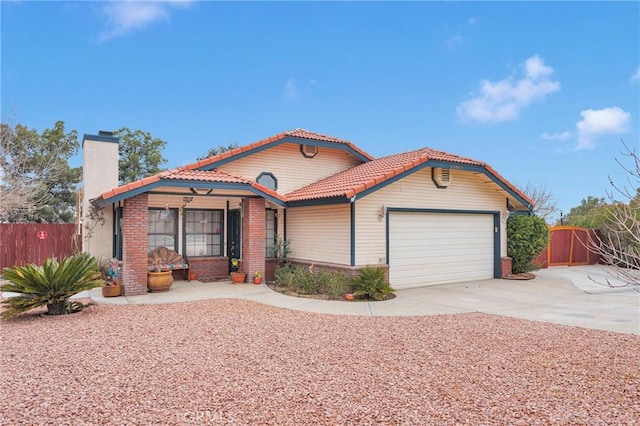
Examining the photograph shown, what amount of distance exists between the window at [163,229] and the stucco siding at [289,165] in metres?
2.30

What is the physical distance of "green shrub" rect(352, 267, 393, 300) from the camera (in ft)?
35.2

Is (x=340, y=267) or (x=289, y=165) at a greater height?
(x=289, y=165)

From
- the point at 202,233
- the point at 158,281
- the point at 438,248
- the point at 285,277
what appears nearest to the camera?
the point at 158,281

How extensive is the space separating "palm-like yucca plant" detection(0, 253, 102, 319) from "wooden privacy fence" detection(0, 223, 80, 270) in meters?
7.74

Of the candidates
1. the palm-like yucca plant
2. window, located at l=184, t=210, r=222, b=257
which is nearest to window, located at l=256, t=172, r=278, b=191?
window, located at l=184, t=210, r=222, b=257

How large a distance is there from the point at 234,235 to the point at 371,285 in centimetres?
584

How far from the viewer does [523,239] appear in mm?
15367

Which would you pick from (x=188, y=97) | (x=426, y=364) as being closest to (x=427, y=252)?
(x=426, y=364)

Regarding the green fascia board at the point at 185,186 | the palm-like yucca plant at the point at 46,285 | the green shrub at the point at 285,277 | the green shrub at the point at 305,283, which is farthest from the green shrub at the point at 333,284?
the palm-like yucca plant at the point at 46,285

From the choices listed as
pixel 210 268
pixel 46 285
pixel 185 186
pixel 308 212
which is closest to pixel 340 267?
pixel 308 212

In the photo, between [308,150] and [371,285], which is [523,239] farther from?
[308,150]

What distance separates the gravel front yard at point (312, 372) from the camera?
4.10 metres

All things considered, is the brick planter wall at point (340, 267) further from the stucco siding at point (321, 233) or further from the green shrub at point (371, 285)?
the green shrub at point (371, 285)

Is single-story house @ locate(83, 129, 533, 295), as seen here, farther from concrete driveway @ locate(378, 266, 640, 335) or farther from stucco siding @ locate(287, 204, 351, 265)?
concrete driveway @ locate(378, 266, 640, 335)
